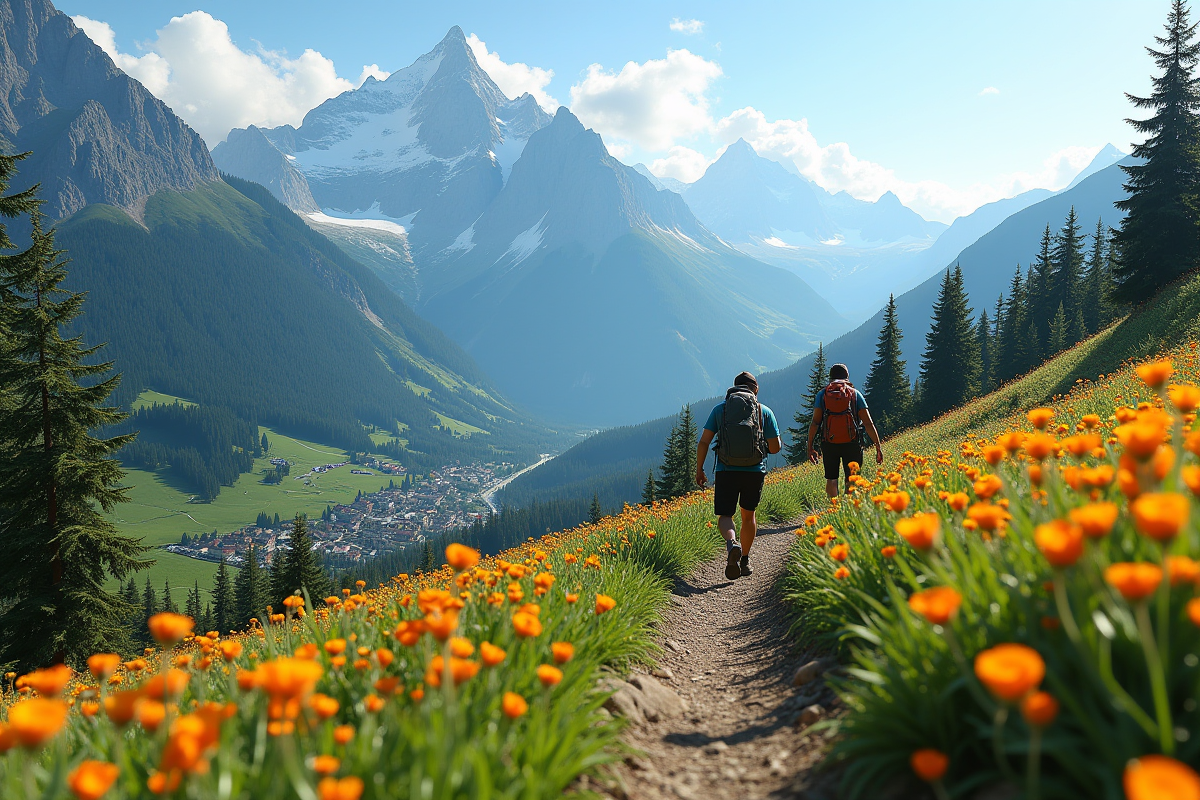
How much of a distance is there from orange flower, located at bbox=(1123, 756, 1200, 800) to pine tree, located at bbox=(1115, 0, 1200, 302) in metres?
33.0

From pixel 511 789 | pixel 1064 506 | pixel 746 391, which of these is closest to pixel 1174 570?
pixel 1064 506

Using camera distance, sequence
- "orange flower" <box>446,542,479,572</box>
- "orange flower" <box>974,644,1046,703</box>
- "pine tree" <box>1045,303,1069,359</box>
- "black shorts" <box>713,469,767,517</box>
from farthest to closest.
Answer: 1. "pine tree" <box>1045,303,1069,359</box>
2. "black shorts" <box>713,469,767,517</box>
3. "orange flower" <box>446,542,479,572</box>
4. "orange flower" <box>974,644,1046,703</box>

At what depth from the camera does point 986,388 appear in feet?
168

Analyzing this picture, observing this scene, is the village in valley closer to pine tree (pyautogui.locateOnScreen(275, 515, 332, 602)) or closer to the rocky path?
pine tree (pyautogui.locateOnScreen(275, 515, 332, 602))

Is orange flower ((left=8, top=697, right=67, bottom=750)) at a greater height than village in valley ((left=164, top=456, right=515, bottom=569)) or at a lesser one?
greater

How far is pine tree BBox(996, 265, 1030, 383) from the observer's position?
46.4m

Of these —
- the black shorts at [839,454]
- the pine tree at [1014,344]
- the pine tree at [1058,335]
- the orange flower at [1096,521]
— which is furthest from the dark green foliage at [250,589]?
the pine tree at [1058,335]

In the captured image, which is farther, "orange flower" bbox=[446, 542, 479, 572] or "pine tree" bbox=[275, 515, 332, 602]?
"pine tree" bbox=[275, 515, 332, 602]

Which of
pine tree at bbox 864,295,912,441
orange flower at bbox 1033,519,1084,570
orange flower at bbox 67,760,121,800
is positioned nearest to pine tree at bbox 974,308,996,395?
pine tree at bbox 864,295,912,441

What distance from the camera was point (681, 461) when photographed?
43.6 meters

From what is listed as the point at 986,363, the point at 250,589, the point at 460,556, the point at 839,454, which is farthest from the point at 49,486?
the point at 986,363

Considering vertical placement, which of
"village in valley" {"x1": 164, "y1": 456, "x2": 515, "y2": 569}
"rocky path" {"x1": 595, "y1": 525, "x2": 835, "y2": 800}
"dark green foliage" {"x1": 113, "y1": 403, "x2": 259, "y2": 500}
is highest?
"dark green foliage" {"x1": 113, "y1": 403, "x2": 259, "y2": 500}

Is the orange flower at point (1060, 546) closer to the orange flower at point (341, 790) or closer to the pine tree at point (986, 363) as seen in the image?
the orange flower at point (341, 790)

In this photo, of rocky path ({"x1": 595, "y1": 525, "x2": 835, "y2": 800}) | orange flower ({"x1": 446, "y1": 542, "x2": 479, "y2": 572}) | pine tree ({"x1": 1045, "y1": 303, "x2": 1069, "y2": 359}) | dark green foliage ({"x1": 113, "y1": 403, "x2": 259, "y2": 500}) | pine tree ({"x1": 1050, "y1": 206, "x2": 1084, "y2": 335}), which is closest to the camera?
orange flower ({"x1": 446, "y1": 542, "x2": 479, "y2": 572})
